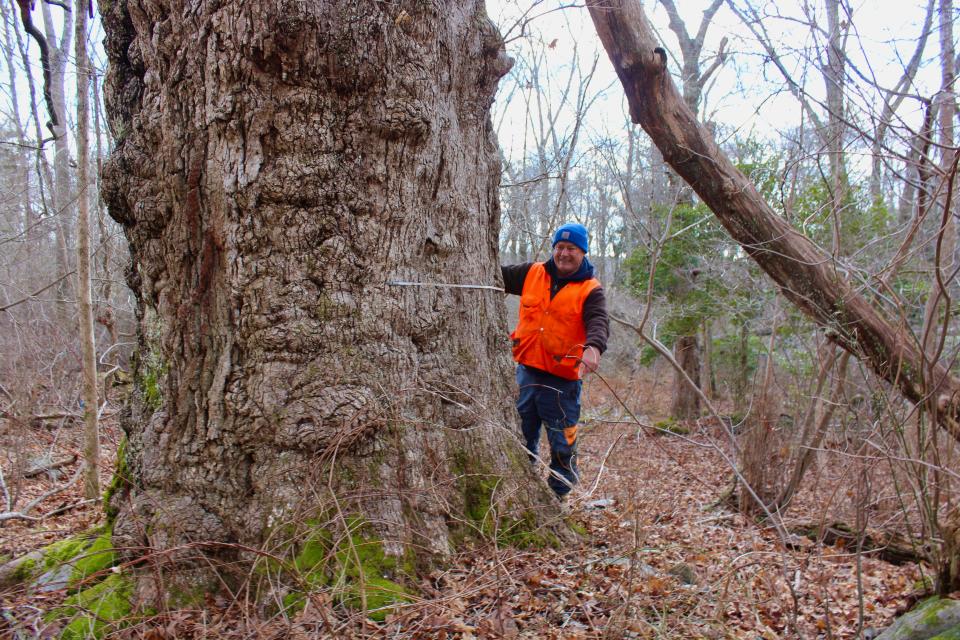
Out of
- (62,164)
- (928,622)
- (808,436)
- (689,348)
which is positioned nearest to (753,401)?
(808,436)

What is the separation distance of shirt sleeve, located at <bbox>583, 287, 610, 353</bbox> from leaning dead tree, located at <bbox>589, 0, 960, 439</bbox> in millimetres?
1228

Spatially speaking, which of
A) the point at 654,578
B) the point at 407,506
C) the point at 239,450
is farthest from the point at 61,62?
the point at 654,578

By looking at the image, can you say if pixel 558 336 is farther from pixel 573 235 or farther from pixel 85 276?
pixel 85 276

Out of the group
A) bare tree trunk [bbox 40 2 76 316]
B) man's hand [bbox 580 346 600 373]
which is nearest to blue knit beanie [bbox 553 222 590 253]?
man's hand [bbox 580 346 600 373]

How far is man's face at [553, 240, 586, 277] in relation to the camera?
408 cm

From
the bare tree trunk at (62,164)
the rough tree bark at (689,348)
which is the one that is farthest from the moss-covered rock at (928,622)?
the rough tree bark at (689,348)

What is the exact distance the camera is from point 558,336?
13.2ft

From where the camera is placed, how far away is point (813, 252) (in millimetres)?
4469

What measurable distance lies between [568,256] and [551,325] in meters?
0.47

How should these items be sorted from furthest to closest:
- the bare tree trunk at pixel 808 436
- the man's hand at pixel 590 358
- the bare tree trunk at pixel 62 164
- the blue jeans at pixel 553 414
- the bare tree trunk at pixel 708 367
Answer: the bare tree trunk at pixel 708 367, the bare tree trunk at pixel 62 164, the bare tree trunk at pixel 808 436, the blue jeans at pixel 553 414, the man's hand at pixel 590 358

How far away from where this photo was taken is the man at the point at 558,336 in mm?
3959

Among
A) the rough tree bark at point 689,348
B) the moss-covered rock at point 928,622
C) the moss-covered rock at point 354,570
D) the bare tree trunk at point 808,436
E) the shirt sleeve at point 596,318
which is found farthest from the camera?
the rough tree bark at point 689,348

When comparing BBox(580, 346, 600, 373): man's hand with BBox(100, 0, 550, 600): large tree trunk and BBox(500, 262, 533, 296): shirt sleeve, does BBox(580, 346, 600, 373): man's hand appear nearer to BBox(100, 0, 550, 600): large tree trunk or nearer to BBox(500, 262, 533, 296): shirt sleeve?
BBox(500, 262, 533, 296): shirt sleeve

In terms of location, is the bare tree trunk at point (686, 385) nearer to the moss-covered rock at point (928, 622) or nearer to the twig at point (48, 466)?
the moss-covered rock at point (928, 622)
